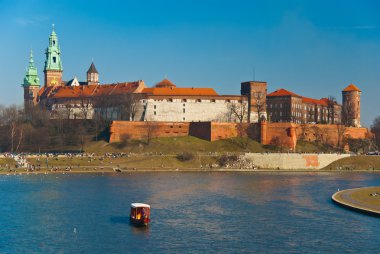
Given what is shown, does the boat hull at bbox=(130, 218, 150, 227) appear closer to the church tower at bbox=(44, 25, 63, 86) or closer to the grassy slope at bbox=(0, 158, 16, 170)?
the grassy slope at bbox=(0, 158, 16, 170)

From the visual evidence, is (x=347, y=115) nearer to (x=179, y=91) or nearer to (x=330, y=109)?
(x=330, y=109)

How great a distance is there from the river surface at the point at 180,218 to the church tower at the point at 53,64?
73186mm

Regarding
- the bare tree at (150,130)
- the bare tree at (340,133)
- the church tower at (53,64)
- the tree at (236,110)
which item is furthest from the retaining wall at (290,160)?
the church tower at (53,64)

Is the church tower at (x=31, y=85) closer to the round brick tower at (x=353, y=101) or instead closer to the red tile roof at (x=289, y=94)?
the red tile roof at (x=289, y=94)

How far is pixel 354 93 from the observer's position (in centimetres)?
12888

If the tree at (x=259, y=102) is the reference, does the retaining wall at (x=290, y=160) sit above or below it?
below

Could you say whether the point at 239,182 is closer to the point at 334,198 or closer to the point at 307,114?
the point at 334,198

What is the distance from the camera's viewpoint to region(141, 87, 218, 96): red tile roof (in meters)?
111

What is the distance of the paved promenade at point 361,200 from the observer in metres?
44.8

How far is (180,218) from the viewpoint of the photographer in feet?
139

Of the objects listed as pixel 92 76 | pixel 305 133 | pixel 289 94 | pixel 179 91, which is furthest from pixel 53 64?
pixel 305 133

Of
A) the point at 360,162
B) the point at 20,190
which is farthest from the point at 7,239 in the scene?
the point at 360,162

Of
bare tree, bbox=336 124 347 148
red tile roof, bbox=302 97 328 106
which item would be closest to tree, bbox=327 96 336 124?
red tile roof, bbox=302 97 328 106

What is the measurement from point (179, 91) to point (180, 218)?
70485mm
